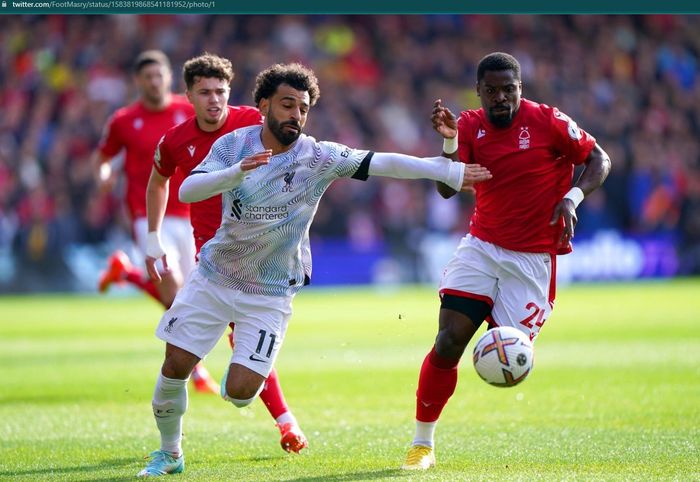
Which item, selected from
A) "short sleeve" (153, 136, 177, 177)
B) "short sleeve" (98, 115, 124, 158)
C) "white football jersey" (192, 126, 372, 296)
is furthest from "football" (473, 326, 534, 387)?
"short sleeve" (98, 115, 124, 158)

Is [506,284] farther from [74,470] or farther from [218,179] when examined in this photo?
[74,470]

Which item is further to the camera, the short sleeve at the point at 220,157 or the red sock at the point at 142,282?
the red sock at the point at 142,282

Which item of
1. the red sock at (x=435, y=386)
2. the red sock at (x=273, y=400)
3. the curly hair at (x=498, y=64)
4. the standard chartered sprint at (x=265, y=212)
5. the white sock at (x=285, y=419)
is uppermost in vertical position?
the curly hair at (x=498, y=64)

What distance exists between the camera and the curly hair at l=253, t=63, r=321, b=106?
22.8ft

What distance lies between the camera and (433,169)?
6734 millimetres

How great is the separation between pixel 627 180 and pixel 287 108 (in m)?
22.0

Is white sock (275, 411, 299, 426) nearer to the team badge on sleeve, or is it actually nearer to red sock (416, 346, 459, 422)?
red sock (416, 346, 459, 422)

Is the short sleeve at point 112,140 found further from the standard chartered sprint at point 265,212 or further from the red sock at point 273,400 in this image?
the standard chartered sprint at point 265,212

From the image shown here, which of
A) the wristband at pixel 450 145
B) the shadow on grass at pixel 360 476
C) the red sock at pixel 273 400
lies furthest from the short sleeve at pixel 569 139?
the red sock at pixel 273 400

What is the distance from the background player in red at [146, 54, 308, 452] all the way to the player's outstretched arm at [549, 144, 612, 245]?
7.57 ft

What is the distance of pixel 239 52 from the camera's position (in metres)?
29.2

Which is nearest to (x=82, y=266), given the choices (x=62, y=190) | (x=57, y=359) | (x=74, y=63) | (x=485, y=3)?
(x=62, y=190)

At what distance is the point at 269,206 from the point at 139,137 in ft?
16.0

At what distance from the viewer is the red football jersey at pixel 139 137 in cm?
1152
